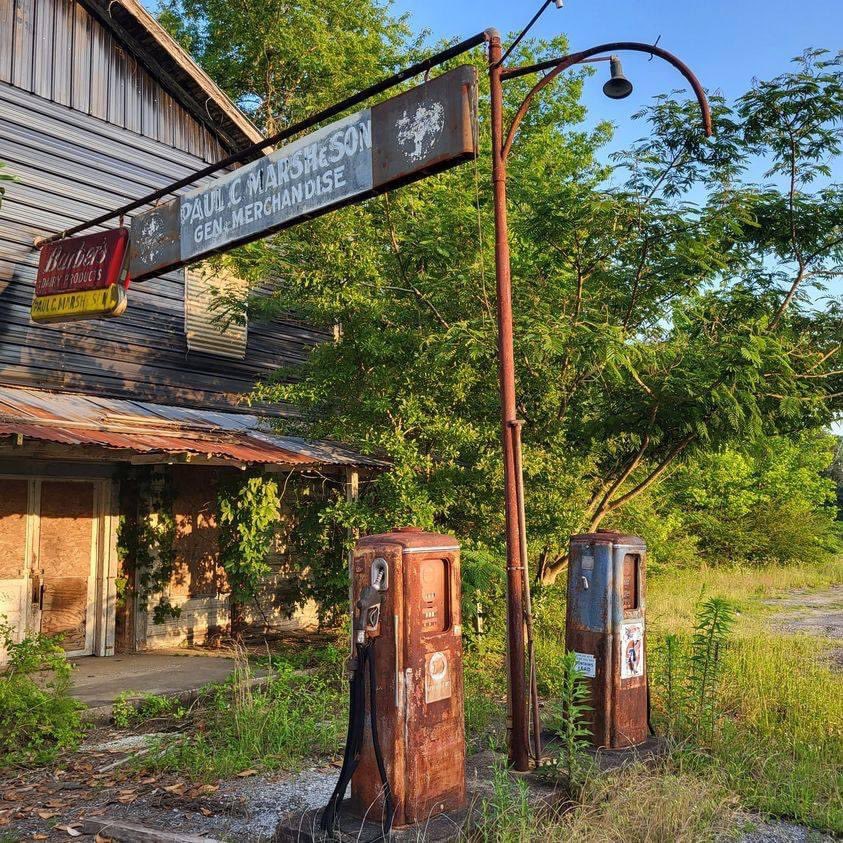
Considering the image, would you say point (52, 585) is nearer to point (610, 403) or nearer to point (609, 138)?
point (610, 403)

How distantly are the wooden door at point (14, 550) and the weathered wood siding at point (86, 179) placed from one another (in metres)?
1.30

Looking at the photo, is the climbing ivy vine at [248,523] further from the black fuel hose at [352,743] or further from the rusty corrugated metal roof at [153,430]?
the black fuel hose at [352,743]

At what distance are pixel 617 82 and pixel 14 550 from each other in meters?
8.11

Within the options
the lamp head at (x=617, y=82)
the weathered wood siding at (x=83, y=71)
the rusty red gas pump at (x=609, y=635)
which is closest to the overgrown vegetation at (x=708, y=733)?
the rusty red gas pump at (x=609, y=635)

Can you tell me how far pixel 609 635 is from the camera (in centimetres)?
630

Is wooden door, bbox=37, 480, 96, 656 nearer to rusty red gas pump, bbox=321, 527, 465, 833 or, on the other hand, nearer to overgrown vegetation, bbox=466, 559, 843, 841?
overgrown vegetation, bbox=466, 559, 843, 841

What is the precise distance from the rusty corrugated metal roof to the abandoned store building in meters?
0.04

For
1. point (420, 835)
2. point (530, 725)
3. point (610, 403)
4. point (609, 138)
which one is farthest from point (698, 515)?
point (420, 835)

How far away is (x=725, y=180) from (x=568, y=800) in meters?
6.69

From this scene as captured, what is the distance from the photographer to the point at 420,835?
4.54m

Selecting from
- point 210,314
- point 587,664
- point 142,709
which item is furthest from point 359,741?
point 210,314

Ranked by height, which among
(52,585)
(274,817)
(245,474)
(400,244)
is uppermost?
(400,244)

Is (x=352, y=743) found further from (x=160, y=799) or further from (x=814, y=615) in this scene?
(x=814, y=615)

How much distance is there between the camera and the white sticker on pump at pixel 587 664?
20.7 feet
